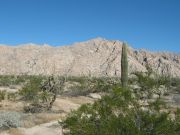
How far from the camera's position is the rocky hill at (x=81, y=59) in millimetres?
145625

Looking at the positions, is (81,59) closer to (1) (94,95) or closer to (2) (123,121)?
(1) (94,95)

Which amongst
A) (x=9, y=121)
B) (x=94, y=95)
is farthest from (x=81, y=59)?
(x=9, y=121)

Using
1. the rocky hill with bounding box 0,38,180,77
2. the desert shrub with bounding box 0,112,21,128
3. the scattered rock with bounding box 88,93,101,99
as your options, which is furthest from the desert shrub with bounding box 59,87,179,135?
the rocky hill with bounding box 0,38,180,77

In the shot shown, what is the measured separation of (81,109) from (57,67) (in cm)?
13099

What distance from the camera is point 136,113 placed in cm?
1240

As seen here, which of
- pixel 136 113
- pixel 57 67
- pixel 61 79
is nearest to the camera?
pixel 136 113

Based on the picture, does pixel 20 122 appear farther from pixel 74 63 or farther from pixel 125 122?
pixel 74 63

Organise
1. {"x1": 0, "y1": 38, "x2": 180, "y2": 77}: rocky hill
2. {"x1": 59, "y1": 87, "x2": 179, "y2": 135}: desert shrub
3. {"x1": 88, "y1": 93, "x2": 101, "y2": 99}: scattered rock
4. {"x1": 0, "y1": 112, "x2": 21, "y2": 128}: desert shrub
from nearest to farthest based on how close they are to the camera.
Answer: {"x1": 59, "y1": 87, "x2": 179, "y2": 135}: desert shrub < {"x1": 0, "y1": 112, "x2": 21, "y2": 128}: desert shrub < {"x1": 88, "y1": 93, "x2": 101, "y2": 99}: scattered rock < {"x1": 0, "y1": 38, "x2": 180, "y2": 77}: rocky hill

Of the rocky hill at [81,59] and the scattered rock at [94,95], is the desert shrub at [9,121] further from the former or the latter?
the rocky hill at [81,59]

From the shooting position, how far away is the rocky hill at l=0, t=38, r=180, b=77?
5733 inches

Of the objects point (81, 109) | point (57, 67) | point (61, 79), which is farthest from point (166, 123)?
point (57, 67)

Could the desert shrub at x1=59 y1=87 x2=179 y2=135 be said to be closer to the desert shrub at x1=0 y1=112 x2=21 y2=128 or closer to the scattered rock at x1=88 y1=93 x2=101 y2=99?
the desert shrub at x1=0 y1=112 x2=21 y2=128

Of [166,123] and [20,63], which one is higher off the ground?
[20,63]

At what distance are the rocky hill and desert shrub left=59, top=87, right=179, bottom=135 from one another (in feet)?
412
